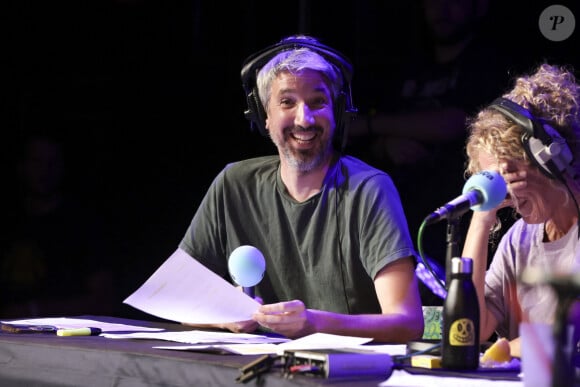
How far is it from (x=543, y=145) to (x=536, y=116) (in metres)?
0.22

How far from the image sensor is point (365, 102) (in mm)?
3098

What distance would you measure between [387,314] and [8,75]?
2.52 m

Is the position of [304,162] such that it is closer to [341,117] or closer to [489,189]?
[341,117]

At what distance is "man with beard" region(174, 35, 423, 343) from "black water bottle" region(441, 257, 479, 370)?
825mm

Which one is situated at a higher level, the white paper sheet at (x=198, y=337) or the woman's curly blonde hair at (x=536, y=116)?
the woman's curly blonde hair at (x=536, y=116)

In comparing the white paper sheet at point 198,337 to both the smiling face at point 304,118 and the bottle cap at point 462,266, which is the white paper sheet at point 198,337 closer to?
the bottle cap at point 462,266

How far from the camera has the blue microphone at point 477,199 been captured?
134 centimetres

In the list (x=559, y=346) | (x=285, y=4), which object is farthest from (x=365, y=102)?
(x=559, y=346)

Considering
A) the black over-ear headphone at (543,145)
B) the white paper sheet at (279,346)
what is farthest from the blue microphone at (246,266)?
the black over-ear headphone at (543,145)

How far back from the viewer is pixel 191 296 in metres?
Answer: 1.78

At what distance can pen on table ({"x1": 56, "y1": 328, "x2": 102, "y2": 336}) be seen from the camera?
5.82 feet

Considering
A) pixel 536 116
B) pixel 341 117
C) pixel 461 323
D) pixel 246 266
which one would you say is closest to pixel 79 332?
pixel 246 266

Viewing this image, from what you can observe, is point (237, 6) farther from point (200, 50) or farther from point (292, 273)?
point (292, 273)

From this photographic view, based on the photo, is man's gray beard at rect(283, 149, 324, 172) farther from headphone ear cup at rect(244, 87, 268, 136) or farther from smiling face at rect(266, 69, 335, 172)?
headphone ear cup at rect(244, 87, 268, 136)
